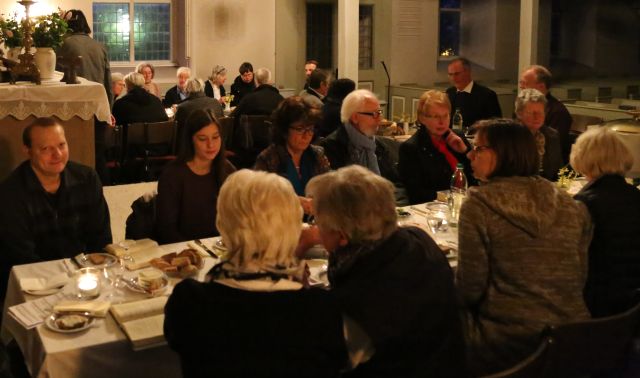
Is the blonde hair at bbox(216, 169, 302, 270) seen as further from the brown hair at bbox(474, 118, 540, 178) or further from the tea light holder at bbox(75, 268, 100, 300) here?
the brown hair at bbox(474, 118, 540, 178)

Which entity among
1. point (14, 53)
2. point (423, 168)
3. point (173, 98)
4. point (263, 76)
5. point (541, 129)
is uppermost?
point (14, 53)

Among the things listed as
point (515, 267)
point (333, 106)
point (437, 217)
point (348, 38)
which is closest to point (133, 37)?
point (348, 38)

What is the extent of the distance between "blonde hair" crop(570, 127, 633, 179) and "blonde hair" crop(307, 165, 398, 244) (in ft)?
4.03

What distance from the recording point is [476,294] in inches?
108

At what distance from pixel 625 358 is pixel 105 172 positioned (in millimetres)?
5248

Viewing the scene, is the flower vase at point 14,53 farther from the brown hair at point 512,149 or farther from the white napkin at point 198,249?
the brown hair at point 512,149

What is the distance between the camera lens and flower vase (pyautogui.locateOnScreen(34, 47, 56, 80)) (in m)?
5.98

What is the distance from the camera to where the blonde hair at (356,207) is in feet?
7.41

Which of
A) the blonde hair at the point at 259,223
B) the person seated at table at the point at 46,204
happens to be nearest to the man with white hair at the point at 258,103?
the person seated at table at the point at 46,204

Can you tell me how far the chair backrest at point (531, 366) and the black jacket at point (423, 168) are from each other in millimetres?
2430

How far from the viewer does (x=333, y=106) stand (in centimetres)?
698

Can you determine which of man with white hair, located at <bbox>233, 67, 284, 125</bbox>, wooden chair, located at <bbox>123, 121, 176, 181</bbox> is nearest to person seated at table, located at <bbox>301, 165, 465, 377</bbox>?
wooden chair, located at <bbox>123, 121, 176, 181</bbox>

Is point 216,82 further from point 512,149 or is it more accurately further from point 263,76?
point 512,149

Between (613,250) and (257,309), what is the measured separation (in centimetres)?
160
